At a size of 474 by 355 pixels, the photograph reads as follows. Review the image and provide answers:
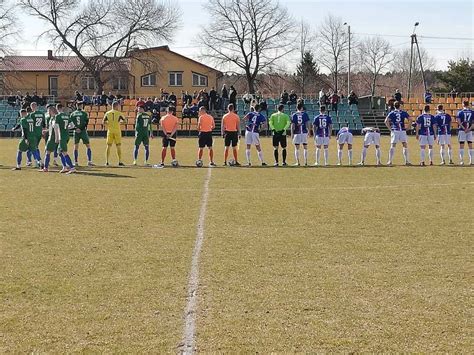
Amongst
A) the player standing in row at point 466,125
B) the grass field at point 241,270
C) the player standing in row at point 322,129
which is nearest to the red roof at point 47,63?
the player standing in row at point 322,129

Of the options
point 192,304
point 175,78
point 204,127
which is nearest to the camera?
point 192,304

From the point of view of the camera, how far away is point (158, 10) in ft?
229

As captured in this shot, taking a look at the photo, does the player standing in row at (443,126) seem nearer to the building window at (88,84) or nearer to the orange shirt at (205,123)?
the orange shirt at (205,123)

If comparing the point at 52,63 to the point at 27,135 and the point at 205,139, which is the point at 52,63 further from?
the point at 205,139

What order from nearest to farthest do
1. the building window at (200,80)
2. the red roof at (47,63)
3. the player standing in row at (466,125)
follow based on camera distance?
1. the player standing in row at (466,125)
2. the red roof at (47,63)
3. the building window at (200,80)

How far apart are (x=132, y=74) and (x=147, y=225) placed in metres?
68.8

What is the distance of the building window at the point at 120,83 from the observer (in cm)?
7644

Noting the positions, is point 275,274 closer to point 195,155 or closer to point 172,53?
point 195,155

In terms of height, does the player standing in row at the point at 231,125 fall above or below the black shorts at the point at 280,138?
above

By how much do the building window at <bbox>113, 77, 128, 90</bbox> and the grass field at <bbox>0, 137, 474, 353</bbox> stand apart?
62.5 meters

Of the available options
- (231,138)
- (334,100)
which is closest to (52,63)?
(334,100)

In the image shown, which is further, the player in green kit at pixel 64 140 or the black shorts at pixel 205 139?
the black shorts at pixel 205 139

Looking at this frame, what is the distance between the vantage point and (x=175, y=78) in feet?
263

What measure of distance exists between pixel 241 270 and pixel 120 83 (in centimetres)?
7217
